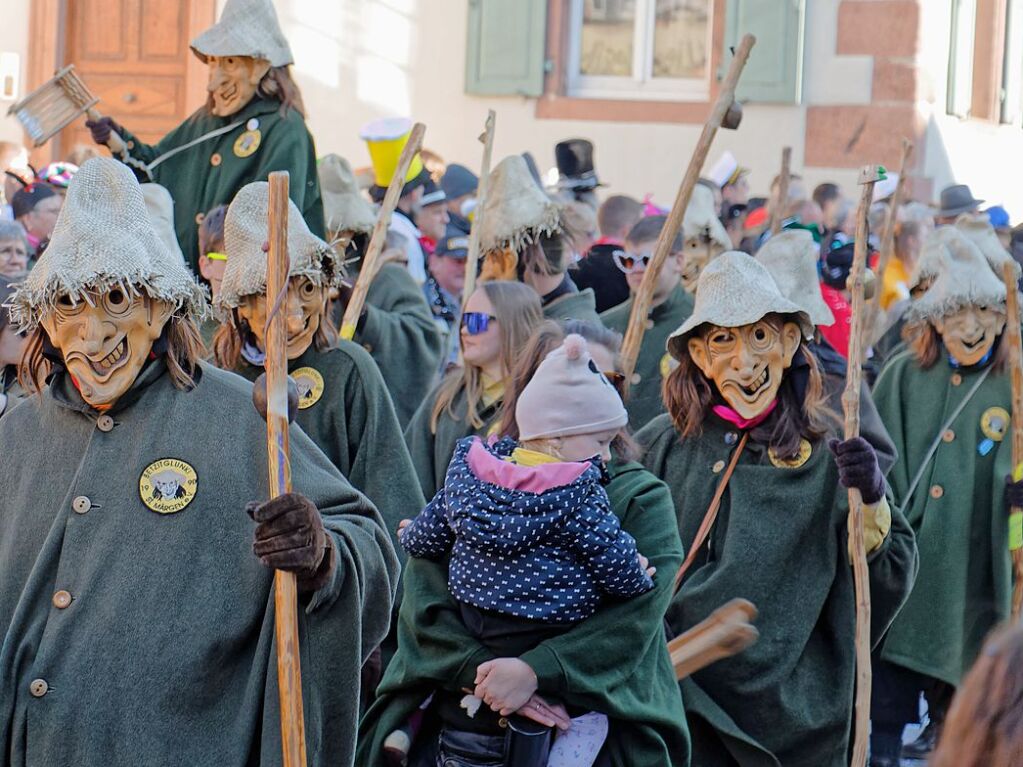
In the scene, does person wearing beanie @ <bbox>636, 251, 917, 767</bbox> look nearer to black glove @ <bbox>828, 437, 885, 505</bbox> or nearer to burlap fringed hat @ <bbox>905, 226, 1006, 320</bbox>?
black glove @ <bbox>828, 437, 885, 505</bbox>

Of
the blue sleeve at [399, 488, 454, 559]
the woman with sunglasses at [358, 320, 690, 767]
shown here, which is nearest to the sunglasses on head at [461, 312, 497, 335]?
the woman with sunglasses at [358, 320, 690, 767]

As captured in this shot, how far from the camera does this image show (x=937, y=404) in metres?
7.70

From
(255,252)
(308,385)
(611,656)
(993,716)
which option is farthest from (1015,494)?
(993,716)

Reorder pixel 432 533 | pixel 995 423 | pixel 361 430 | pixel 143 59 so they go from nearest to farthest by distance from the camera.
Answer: pixel 432 533 → pixel 361 430 → pixel 995 423 → pixel 143 59

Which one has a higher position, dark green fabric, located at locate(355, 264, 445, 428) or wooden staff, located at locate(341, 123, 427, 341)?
wooden staff, located at locate(341, 123, 427, 341)

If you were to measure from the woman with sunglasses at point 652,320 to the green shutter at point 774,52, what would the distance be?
6.32 meters

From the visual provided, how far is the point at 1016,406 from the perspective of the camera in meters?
6.75

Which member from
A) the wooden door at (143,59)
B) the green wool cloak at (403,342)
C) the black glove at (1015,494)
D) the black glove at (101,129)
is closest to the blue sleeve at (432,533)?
the green wool cloak at (403,342)

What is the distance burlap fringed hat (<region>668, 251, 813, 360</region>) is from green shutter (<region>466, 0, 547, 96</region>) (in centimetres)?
916

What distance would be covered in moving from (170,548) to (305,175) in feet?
13.1

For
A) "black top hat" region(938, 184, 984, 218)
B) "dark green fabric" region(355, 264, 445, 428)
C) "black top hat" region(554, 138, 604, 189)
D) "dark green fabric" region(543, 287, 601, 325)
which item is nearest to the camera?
"dark green fabric" region(543, 287, 601, 325)

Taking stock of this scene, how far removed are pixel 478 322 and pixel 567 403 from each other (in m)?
1.85

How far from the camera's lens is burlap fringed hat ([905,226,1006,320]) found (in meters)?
7.59

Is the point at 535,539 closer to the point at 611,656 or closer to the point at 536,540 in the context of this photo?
the point at 536,540
